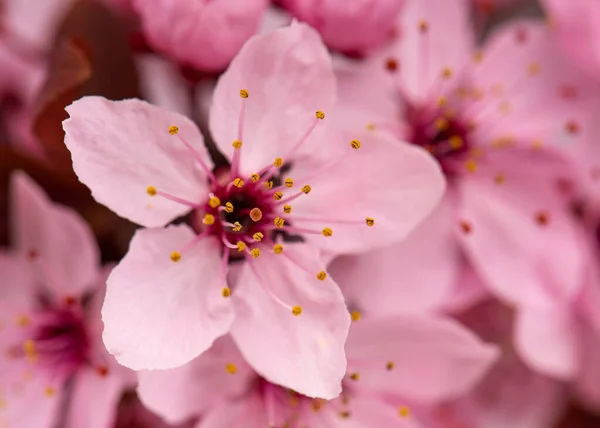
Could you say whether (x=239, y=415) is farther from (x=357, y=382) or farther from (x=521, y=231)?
(x=521, y=231)

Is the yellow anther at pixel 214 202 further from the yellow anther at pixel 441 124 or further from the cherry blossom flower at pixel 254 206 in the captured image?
the yellow anther at pixel 441 124

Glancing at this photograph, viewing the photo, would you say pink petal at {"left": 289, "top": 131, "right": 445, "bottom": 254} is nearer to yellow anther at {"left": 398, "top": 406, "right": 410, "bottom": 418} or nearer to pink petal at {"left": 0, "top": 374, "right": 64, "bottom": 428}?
yellow anther at {"left": 398, "top": 406, "right": 410, "bottom": 418}

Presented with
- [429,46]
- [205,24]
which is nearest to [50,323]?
[205,24]

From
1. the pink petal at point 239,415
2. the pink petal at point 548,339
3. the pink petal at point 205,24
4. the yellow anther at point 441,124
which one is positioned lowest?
the pink petal at point 548,339

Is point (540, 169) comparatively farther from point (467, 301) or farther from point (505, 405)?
point (505, 405)

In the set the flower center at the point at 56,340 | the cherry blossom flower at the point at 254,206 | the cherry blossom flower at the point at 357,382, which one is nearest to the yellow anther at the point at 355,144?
the cherry blossom flower at the point at 254,206

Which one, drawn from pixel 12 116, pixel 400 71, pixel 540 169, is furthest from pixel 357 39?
pixel 12 116

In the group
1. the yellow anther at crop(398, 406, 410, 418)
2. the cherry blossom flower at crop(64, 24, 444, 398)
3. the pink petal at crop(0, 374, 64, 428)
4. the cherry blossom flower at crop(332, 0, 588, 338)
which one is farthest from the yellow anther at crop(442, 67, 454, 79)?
the pink petal at crop(0, 374, 64, 428)
